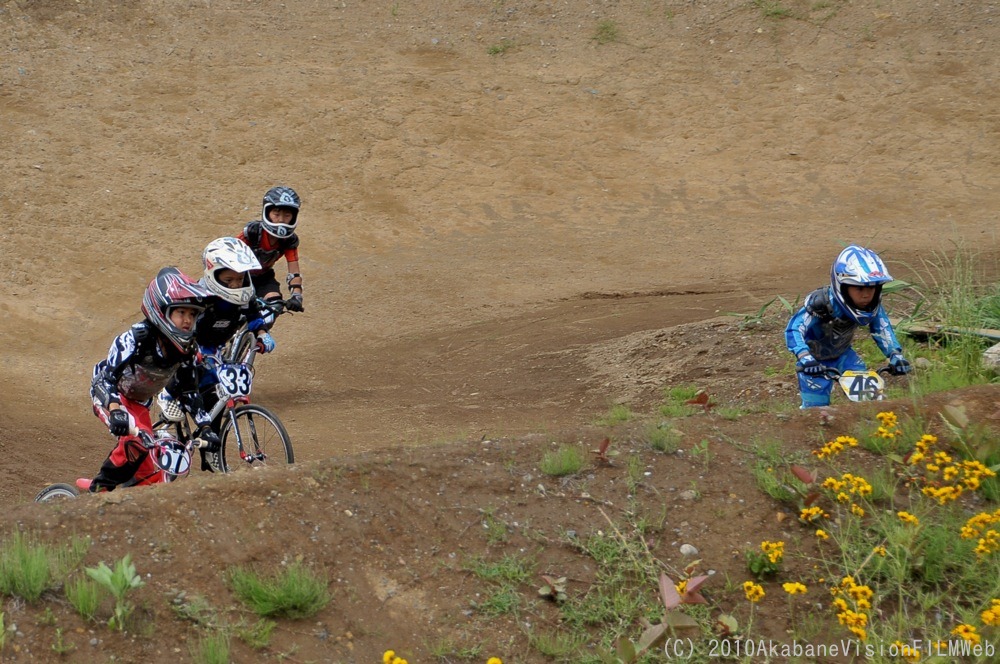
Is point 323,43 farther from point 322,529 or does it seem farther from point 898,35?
point 322,529

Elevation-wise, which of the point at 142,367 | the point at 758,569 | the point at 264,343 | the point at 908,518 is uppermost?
the point at 142,367

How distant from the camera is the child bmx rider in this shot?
6.88 metres

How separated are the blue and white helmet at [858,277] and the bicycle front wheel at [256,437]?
394 centimetres

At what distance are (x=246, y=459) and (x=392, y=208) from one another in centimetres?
958

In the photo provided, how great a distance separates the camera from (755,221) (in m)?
16.1

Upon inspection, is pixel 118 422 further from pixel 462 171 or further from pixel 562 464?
pixel 462 171

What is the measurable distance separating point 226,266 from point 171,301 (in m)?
0.84

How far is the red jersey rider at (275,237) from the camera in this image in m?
9.50

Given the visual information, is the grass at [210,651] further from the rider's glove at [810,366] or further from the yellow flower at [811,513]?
the rider's glove at [810,366]

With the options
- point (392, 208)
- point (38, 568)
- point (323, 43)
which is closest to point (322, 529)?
point (38, 568)

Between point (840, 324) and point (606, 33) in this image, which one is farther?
point (606, 33)

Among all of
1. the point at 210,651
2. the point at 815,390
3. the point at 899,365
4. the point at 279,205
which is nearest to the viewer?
the point at 210,651

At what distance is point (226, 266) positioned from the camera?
271 inches

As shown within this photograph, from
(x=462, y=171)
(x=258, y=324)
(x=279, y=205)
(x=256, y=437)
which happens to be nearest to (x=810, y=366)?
(x=256, y=437)
